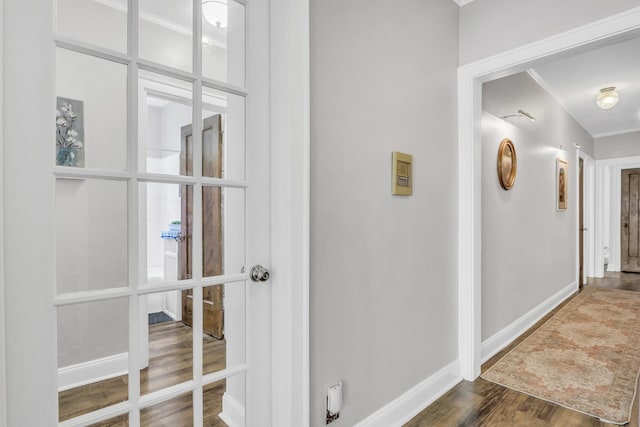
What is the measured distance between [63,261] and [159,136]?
0.47 meters

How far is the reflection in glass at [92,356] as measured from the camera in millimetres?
982

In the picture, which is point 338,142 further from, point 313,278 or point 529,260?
point 529,260

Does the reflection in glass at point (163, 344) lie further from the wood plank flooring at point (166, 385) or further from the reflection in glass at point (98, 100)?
the reflection in glass at point (98, 100)

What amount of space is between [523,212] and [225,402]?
10.5 ft

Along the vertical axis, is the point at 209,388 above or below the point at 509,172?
below

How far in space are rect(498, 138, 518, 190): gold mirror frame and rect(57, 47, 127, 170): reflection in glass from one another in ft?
9.04

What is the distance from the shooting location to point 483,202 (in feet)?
8.73

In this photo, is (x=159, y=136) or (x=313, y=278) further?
(x=313, y=278)

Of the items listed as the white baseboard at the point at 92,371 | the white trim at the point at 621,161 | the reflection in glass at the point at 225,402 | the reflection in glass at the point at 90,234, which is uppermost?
the white trim at the point at 621,161

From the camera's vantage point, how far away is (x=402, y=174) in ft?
6.21

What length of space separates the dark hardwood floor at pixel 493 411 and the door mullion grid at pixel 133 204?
1.44m

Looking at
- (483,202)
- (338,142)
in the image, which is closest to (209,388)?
(338,142)

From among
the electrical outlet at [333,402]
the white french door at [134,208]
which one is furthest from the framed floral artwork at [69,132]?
the electrical outlet at [333,402]

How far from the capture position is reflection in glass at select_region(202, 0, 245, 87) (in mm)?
1268
